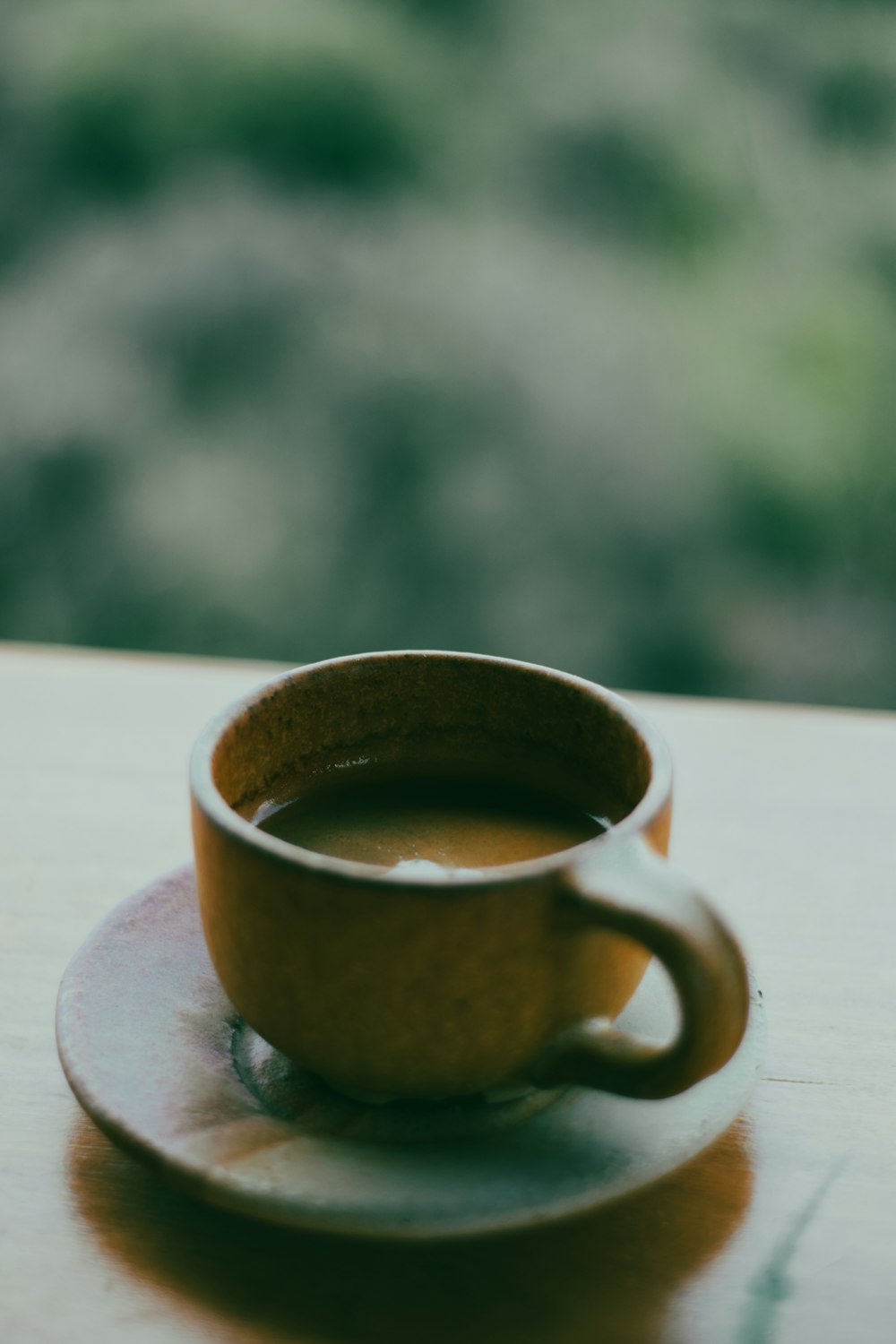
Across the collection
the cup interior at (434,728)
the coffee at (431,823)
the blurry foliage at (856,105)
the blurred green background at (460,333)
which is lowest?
the blurred green background at (460,333)

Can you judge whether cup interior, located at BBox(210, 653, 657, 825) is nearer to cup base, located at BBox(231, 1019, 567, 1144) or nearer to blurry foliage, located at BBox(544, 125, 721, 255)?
cup base, located at BBox(231, 1019, 567, 1144)

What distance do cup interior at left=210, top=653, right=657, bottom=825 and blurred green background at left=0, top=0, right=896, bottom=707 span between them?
1.39 metres

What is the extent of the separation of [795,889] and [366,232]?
2.00 meters

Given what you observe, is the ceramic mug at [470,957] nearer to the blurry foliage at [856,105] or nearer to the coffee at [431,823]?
the coffee at [431,823]

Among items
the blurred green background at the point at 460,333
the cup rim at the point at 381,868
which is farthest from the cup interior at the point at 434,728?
the blurred green background at the point at 460,333

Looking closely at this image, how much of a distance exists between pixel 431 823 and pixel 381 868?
65mm

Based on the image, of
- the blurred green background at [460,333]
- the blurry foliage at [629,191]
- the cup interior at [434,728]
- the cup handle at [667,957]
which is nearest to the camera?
the cup handle at [667,957]

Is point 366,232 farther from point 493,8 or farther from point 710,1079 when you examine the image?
point 710,1079

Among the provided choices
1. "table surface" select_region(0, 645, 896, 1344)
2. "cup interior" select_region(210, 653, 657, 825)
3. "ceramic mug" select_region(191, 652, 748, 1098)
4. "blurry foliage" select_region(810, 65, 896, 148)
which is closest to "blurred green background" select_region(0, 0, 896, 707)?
"blurry foliage" select_region(810, 65, 896, 148)

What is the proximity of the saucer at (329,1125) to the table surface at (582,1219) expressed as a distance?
30 millimetres

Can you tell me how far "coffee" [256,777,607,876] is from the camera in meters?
0.44

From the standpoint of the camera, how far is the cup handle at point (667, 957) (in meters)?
0.34

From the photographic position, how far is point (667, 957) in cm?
34

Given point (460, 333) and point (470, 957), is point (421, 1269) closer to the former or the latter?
point (470, 957)
